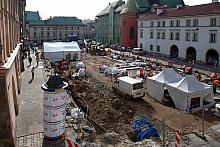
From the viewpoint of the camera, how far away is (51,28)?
93000mm

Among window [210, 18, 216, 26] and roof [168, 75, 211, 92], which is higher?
window [210, 18, 216, 26]

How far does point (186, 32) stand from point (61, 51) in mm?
22187

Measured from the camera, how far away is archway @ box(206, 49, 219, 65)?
124ft

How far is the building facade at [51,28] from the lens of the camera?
9156 centimetres

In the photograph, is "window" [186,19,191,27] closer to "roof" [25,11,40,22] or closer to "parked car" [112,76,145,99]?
"parked car" [112,76,145,99]

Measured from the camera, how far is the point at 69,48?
45656mm

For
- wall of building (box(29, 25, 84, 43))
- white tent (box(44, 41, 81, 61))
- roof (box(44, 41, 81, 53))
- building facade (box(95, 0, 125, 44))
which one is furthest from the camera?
wall of building (box(29, 25, 84, 43))

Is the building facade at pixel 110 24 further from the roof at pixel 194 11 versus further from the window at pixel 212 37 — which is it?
A: the window at pixel 212 37

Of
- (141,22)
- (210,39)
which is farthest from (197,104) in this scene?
(141,22)

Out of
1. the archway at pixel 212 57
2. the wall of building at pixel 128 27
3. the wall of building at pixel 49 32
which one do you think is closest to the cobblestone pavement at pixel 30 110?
the archway at pixel 212 57

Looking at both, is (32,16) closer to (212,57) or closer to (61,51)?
(61,51)

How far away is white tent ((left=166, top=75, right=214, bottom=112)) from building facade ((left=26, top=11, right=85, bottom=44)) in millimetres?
75447

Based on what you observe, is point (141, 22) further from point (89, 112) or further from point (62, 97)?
point (62, 97)

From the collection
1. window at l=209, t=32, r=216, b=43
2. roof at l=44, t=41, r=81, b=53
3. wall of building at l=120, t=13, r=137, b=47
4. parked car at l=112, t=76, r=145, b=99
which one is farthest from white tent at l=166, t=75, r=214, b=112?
wall of building at l=120, t=13, r=137, b=47
